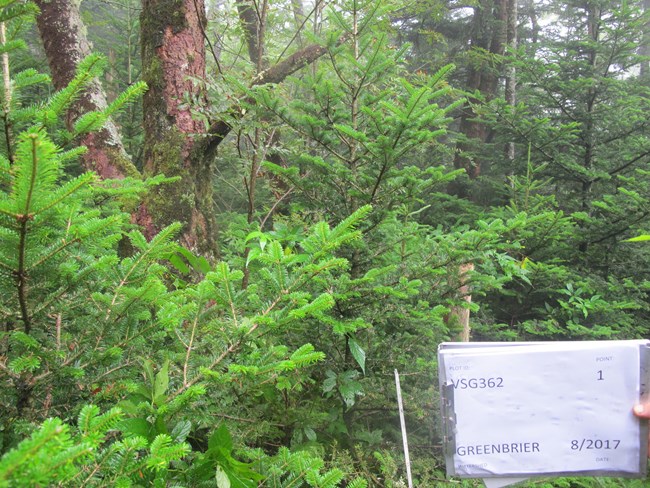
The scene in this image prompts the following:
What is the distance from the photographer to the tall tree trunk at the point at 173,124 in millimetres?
3039

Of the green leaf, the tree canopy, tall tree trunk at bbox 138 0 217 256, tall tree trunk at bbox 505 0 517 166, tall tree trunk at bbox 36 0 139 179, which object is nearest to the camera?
the tree canopy

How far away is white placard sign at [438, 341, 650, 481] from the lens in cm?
139

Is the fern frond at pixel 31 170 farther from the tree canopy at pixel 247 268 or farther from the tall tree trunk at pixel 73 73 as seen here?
the tall tree trunk at pixel 73 73

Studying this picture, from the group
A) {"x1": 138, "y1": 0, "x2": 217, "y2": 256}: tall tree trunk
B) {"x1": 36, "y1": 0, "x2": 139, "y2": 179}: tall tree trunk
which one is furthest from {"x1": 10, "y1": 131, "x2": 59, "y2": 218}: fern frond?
{"x1": 36, "y1": 0, "x2": 139, "y2": 179}: tall tree trunk

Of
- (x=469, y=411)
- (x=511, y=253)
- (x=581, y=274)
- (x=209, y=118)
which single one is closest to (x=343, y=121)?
(x=209, y=118)

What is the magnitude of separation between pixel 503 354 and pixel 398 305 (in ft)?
2.76

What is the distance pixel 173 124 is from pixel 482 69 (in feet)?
25.0

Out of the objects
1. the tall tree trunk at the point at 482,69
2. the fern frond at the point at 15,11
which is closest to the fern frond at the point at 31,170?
the fern frond at the point at 15,11

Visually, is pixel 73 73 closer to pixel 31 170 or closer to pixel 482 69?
pixel 31 170

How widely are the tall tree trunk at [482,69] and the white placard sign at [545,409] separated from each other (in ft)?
19.9

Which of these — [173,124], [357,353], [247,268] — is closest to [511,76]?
[173,124]

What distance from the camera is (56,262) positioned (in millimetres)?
1130

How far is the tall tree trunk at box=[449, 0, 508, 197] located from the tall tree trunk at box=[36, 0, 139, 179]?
5.57 m

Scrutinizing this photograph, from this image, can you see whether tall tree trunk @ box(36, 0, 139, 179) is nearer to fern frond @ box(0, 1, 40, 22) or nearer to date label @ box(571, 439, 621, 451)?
fern frond @ box(0, 1, 40, 22)
